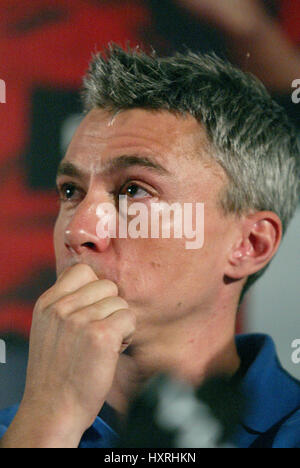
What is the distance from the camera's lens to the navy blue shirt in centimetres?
111

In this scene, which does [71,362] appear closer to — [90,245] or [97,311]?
[97,311]

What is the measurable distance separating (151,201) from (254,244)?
250 millimetres

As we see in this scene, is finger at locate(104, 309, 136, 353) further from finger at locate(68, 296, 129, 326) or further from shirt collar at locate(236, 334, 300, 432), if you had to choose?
shirt collar at locate(236, 334, 300, 432)

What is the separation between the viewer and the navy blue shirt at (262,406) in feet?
3.65

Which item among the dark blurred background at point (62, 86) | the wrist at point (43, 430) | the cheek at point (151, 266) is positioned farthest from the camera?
the dark blurred background at point (62, 86)

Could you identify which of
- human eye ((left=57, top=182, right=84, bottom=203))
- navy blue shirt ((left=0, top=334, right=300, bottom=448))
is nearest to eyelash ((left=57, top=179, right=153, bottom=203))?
human eye ((left=57, top=182, right=84, bottom=203))

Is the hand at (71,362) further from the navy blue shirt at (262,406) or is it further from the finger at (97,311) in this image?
the navy blue shirt at (262,406)

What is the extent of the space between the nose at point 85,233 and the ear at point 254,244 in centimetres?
28

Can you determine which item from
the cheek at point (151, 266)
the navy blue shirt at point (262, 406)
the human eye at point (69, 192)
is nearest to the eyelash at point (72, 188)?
the human eye at point (69, 192)

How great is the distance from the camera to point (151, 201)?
1098 mm
